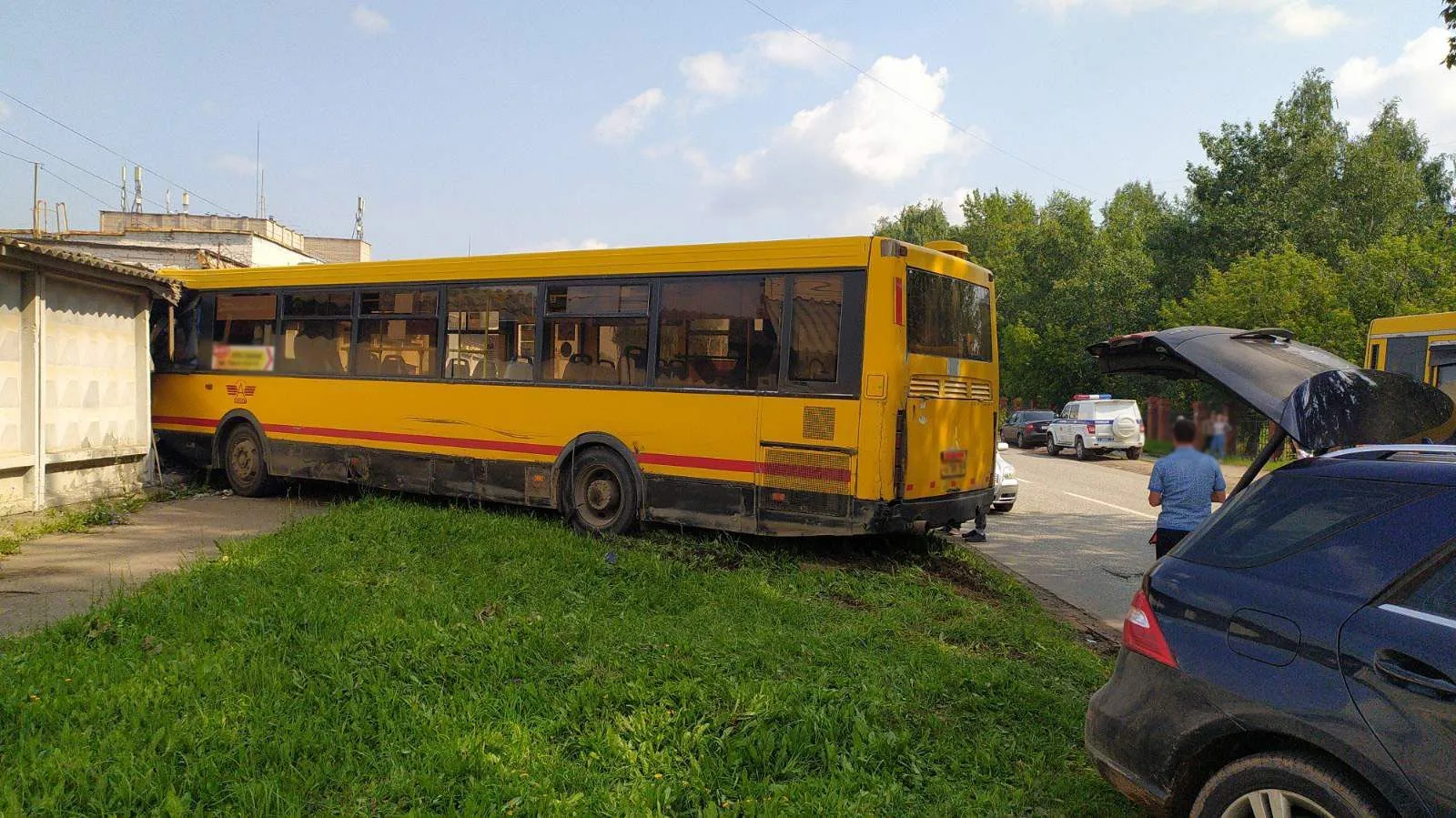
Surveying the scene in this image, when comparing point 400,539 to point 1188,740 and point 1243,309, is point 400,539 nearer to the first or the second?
point 1188,740

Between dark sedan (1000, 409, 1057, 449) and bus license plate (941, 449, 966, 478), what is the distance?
25.7 metres

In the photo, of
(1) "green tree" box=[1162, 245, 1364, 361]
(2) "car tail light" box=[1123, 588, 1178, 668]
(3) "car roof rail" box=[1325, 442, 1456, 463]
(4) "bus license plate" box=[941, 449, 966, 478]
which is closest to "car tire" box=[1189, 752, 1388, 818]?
(2) "car tail light" box=[1123, 588, 1178, 668]

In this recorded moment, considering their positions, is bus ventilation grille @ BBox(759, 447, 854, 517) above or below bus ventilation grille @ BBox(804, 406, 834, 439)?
below

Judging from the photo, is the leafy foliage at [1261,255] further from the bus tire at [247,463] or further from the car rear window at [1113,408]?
the bus tire at [247,463]

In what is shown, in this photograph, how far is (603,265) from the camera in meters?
9.30

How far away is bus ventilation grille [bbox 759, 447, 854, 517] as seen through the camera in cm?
796

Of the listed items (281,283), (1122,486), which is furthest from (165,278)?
(1122,486)

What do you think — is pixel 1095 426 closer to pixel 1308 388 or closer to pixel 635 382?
pixel 635 382

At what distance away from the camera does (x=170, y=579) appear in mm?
6523

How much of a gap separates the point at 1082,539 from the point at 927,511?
14.9 ft

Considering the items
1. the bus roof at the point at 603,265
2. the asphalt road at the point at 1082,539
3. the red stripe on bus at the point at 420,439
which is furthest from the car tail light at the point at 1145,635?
the red stripe on bus at the point at 420,439

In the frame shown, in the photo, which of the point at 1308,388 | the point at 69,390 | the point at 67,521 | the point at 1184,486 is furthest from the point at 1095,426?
the point at 67,521

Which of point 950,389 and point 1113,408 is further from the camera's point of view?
point 1113,408

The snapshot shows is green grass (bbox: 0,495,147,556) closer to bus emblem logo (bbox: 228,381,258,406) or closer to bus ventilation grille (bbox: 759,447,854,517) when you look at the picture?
bus emblem logo (bbox: 228,381,258,406)
